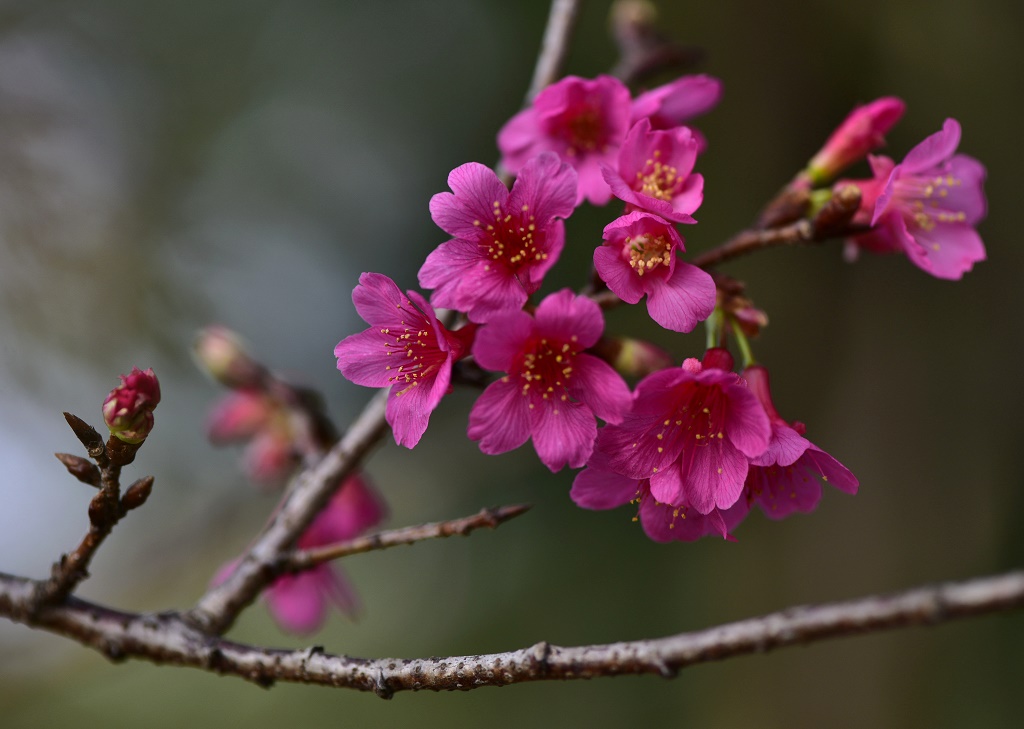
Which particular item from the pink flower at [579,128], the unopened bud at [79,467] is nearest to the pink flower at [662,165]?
the pink flower at [579,128]

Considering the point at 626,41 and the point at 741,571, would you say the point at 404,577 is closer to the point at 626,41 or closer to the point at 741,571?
the point at 741,571

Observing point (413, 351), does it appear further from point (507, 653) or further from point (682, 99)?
point (682, 99)

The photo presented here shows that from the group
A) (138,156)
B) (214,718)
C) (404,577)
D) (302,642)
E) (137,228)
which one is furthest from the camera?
(302,642)

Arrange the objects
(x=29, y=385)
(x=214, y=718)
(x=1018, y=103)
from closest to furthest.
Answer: (x=29, y=385), (x=1018, y=103), (x=214, y=718)

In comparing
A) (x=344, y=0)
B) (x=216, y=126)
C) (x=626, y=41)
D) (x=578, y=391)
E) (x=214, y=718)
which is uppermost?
(x=344, y=0)

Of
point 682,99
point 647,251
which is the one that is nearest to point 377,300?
point 647,251

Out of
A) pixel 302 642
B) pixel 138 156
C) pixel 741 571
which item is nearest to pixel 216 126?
pixel 138 156

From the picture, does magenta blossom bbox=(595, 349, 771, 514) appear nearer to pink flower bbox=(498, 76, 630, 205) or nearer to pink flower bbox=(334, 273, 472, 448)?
pink flower bbox=(334, 273, 472, 448)
